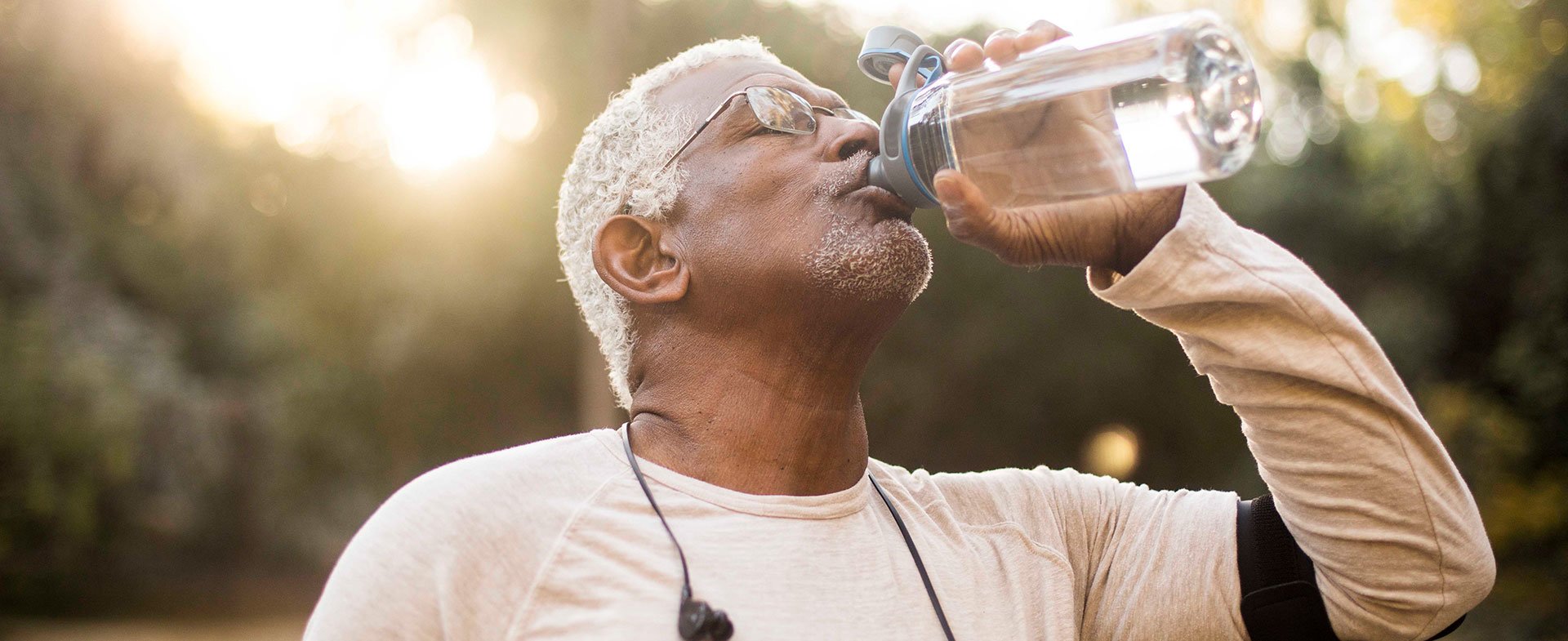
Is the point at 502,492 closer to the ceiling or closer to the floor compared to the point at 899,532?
closer to the ceiling

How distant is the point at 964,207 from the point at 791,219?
0.43m

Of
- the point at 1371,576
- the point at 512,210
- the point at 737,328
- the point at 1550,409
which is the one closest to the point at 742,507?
the point at 737,328

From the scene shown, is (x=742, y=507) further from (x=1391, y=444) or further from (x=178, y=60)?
(x=178, y=60)

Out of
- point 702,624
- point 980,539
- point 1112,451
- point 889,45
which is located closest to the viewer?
point 702,624

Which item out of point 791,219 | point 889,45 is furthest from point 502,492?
point 889,45

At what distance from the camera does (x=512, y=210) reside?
977cm

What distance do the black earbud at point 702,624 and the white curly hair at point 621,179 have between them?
2.18ft

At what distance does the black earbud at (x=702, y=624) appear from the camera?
1.60 meters

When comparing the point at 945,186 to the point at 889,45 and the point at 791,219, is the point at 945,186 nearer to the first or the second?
the point at 791,219

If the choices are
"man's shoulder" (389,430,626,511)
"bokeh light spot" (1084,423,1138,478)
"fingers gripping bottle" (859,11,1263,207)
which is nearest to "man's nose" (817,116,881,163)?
"fingers gripping bottle" (859,11,1263,207)

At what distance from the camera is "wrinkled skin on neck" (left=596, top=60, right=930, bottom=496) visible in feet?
6.46

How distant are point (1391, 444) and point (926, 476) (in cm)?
74

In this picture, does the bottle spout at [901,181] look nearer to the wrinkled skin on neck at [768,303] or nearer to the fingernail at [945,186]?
the wrinkled skin on neck at [768,303]

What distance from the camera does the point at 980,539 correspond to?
1.96 metres
